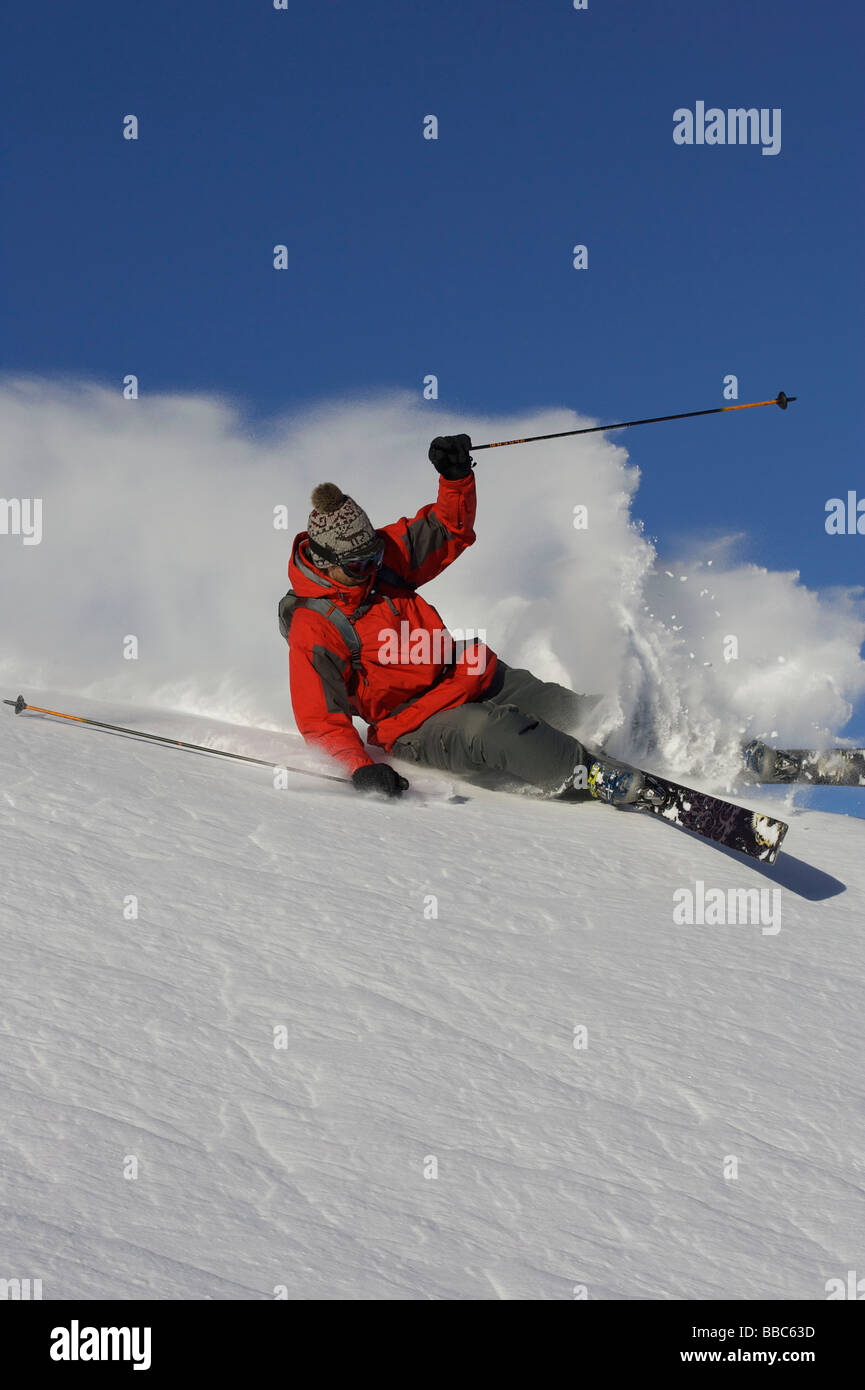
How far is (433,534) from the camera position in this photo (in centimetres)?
622

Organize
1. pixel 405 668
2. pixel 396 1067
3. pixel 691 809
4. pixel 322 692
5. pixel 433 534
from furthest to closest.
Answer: pixel 433 534
pixel 405 668
pixel 322 692
pixel 691 809
pixel 396 1067

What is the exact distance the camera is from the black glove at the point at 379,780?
541 cm

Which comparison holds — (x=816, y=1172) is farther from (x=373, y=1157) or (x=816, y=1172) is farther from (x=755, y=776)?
(x=755, y=776)

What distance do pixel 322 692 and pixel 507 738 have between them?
94 cm

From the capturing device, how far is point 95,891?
378 cm

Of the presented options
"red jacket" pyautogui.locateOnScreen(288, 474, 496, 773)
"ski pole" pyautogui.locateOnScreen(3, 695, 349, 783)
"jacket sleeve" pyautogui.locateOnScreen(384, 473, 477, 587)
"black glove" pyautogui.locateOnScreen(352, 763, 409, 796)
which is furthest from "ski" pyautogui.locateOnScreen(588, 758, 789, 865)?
"jacket sleeve" pyautogui.locateOnScreen(384, 473, 477, 587)

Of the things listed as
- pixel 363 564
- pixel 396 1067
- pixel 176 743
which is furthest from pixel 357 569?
pixel 396 1067

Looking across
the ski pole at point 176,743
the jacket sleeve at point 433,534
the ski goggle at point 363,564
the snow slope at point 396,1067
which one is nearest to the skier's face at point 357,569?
the ski goggle at point 363,564

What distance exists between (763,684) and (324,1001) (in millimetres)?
4843

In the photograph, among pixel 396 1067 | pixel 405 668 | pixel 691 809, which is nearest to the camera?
pixel 396 1067

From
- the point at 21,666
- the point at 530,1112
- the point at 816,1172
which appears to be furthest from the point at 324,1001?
the point at 21,666

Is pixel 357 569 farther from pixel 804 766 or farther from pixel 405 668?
pixel 804 766

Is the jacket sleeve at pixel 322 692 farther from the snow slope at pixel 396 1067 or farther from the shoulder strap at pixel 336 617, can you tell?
the snow slope at pixel 396 1067

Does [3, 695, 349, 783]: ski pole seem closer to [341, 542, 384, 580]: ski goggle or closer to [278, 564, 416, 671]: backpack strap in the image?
[278, 564, 416, 671]: backpack strap
